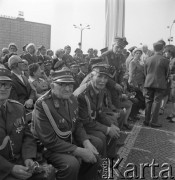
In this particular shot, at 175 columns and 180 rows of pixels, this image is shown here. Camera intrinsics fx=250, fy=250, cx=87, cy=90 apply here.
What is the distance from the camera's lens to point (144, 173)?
3.62 meters

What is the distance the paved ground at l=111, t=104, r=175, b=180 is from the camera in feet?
11.9

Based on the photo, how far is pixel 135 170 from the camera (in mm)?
3684

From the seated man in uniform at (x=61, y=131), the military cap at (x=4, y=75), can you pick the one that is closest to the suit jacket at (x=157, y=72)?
the seated man in uniform at (x=61, y=131)

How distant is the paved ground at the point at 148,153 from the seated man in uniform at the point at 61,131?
3.00 feet

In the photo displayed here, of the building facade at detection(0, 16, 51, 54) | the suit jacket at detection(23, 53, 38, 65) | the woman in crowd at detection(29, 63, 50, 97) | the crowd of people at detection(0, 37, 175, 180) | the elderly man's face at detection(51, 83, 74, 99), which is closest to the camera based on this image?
the crowd of people at detection(0, 37, 175, 180)

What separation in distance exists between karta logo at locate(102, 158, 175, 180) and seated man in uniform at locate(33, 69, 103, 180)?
602 millimetres

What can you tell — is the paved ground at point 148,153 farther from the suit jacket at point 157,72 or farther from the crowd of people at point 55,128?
the suit jacket at point 157,72

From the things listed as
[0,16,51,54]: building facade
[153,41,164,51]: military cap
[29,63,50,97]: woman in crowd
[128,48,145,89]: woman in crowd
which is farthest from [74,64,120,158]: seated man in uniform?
[0,16,51,54]: building facade

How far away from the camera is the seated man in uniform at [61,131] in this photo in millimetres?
2637

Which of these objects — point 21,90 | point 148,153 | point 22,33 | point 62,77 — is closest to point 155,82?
point 148,153

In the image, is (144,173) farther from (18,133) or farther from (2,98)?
(2,98)

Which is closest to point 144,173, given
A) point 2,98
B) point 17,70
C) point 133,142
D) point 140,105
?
point 133,142

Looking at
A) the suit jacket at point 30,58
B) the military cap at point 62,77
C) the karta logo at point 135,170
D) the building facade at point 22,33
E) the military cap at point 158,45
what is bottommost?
the karta logo at point 135,170

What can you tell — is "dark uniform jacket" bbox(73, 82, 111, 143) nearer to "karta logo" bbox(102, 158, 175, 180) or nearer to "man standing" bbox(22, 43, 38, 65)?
"karta logo" bbox(102, 158, 175, 180)
